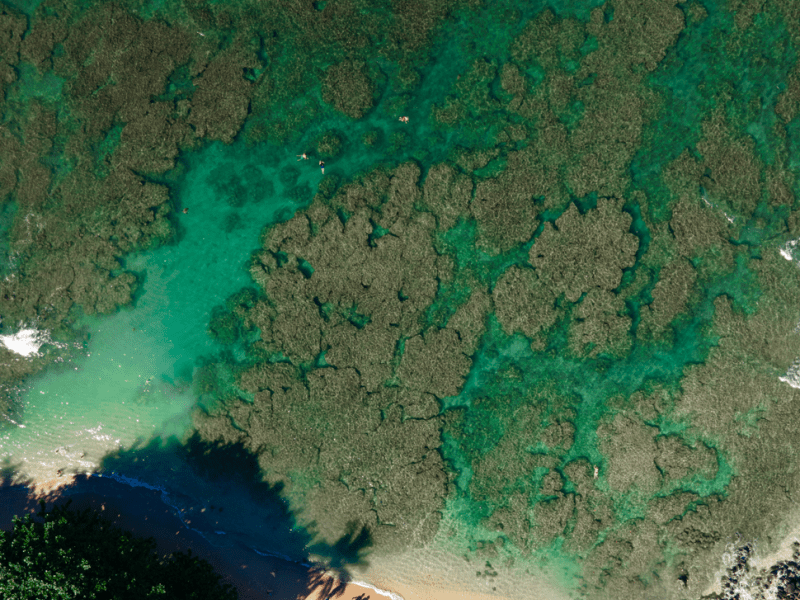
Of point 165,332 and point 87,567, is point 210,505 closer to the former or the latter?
point 87,567

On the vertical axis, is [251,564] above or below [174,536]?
above

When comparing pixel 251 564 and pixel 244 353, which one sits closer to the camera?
pixel 251 564

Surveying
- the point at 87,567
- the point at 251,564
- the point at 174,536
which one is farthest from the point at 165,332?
the point at 251,564

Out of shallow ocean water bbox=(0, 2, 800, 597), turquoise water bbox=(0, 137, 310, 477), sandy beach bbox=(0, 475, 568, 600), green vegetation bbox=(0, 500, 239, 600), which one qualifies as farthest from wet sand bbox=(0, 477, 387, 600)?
green vegetation bbox=(0, 500, 239, 600)

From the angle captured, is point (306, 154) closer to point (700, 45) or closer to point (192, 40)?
point (192, 40)

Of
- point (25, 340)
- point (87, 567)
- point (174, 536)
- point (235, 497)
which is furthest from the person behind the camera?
point (25, 340)

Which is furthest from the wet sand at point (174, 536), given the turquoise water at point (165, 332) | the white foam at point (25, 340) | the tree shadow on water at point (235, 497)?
the white foam at point (25, 340)

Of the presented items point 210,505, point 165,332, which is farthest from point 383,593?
point 165,332

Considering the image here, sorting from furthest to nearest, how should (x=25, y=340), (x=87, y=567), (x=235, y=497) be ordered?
(x=25, y=340) → (x=235, y=497) → (x=87, y=567)

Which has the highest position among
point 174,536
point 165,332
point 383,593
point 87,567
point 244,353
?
point 244,353
